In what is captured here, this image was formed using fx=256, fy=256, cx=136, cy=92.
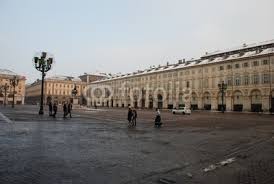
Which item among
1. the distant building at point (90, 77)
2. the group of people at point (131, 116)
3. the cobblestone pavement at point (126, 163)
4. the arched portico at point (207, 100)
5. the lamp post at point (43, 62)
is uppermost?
the distant building at point (90, 77)

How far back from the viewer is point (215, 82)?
65250 mm

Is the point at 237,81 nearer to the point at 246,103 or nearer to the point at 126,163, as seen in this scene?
the point at 246,103

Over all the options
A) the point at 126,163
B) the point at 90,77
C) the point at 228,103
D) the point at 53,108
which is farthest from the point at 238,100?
the point at 90,77

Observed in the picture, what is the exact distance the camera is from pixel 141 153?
28.6ft

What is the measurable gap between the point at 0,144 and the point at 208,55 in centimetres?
7241

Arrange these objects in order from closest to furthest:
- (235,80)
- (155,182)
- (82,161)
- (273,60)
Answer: (155,182)
(82,161)
(273,60)
(235,80)

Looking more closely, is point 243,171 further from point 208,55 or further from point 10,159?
point 208,55

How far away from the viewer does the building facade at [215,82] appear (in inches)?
2189

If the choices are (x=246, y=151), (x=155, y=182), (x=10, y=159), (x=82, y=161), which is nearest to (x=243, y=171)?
(x=155, y=182)

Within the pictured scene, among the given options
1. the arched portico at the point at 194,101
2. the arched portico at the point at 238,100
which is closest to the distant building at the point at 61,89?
the arched portico at the point at 194,101

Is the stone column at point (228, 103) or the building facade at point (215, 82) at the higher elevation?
the building facade at point (215, 82)

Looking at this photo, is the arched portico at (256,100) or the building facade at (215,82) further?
the building facade at (215,82)

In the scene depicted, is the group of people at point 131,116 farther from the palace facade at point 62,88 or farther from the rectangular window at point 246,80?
the palace facade at point 62,88

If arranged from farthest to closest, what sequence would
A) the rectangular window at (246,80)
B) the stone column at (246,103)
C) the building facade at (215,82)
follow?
the rectangular window at (246,80)
the stone column at (246,103)
the building facade at (215,82)
